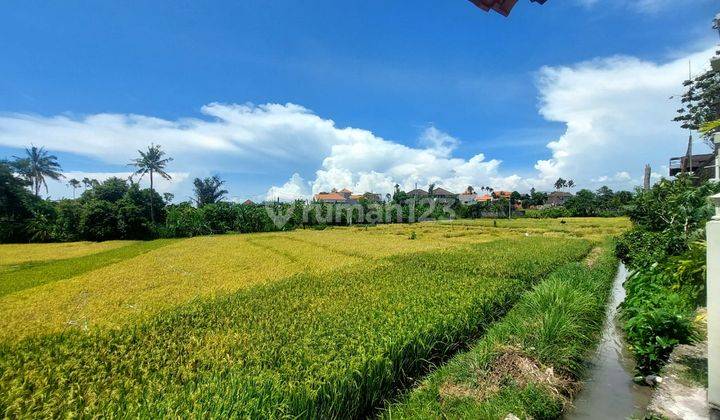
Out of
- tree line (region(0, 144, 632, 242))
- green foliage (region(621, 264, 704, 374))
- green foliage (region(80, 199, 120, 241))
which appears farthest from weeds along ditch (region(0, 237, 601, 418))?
green foliage (region(80, 199, 120, 241))

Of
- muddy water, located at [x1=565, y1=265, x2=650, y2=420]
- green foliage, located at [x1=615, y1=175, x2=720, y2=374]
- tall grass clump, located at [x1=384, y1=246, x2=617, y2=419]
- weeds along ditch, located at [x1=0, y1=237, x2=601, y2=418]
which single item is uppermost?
green foliage, located at [x1=615, y1=175, x2=720, y2=374]

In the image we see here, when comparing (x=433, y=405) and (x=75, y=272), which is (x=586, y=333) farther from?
(x=75, y=272)

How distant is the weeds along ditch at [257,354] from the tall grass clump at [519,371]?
345 millimetres

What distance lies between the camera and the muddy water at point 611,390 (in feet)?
12.3

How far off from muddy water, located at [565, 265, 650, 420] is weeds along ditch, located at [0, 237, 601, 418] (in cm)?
107

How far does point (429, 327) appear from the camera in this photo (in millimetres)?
4730

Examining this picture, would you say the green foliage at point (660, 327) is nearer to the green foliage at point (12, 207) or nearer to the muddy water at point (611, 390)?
the muddy water at point (611, 390)

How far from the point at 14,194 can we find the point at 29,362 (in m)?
30.7

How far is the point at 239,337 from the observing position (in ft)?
15.7

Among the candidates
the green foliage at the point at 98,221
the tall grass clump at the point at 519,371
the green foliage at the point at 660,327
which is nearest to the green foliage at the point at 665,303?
the green foliage at the point at 660,327

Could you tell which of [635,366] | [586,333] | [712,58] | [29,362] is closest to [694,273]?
[712,58]

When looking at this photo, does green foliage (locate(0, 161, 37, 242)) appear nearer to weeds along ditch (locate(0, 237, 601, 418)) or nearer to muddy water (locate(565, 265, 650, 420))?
weeds along ditch (locate(0, 237, 601, 418))

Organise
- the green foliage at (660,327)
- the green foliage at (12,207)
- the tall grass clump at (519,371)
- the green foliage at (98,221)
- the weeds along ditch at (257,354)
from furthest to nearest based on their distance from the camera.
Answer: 1. the green foliage at (98,221)
2. the green foliage at (12,207)
3. the green foliage at (660,327)
4. the tall grass clump at (519,371)
5. the weeds along ditch at (257,354)

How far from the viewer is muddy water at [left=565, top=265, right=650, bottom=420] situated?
3.75 meters
